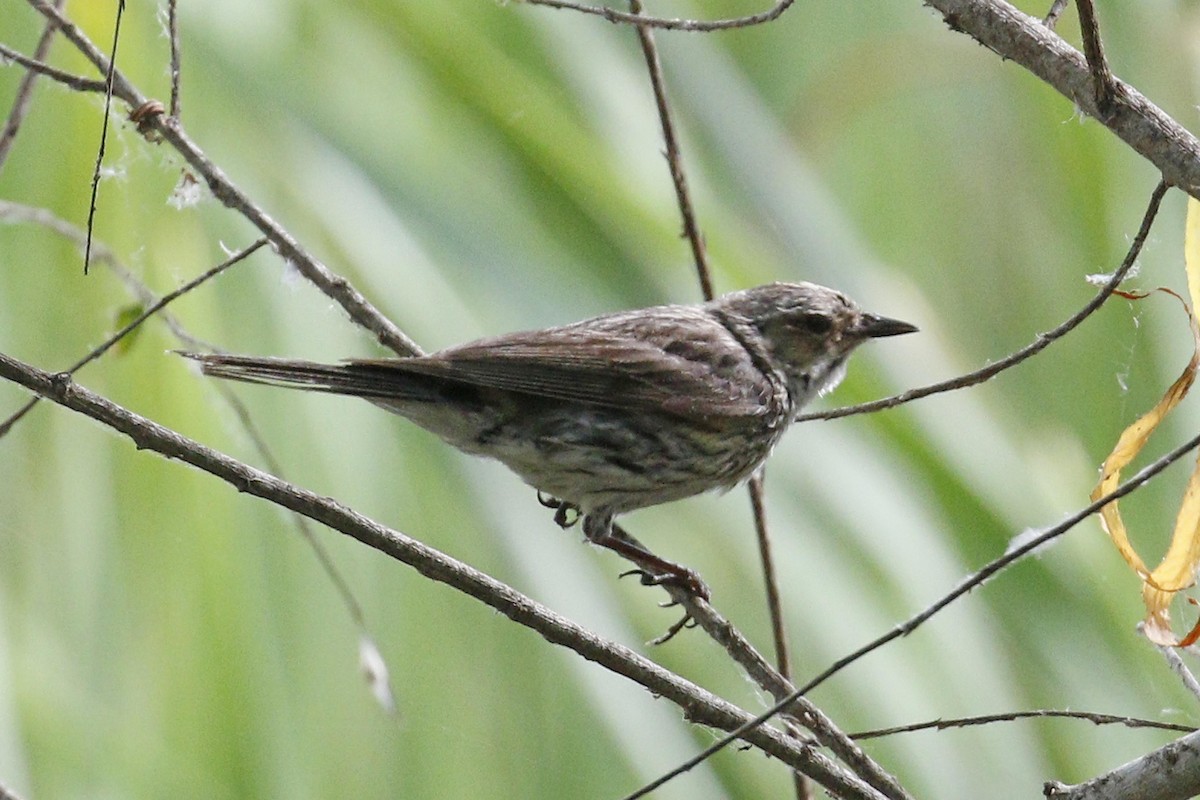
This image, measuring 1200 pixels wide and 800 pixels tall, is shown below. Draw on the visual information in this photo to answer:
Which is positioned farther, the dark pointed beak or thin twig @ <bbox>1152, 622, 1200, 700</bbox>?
the dark pointed beak

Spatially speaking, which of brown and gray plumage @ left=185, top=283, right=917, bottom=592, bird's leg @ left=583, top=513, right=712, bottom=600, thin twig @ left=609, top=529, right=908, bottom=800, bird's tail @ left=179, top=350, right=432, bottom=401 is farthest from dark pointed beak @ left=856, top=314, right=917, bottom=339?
bird's tail @ left=179, top=350, right=432, bottom=401

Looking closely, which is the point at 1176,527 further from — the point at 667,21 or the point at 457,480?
the point at 457,480

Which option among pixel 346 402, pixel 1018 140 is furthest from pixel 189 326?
pixel 1018 140

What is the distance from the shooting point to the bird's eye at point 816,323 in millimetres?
3613

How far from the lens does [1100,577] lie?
10.5 feet

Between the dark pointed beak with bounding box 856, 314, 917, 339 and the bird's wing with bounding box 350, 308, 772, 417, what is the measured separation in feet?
1.00

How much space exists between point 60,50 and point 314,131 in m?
0.63

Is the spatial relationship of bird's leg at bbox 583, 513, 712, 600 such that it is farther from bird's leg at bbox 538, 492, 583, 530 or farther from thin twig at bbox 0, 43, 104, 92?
thin twig at bbox 0, 43, 104, 92

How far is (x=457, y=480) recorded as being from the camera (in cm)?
336

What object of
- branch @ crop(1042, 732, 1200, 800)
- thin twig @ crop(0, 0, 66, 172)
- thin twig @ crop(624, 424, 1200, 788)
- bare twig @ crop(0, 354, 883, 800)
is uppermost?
thin twig @ crop(0, 0, 66, 172)

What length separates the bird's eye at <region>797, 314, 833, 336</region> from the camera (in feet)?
11.9

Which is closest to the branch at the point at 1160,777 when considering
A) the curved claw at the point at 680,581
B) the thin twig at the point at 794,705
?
the thin twig at the point at 794,705

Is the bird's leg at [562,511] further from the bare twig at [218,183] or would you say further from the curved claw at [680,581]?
the bare twig at [218,183]

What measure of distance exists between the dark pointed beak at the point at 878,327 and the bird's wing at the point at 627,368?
30 cm
